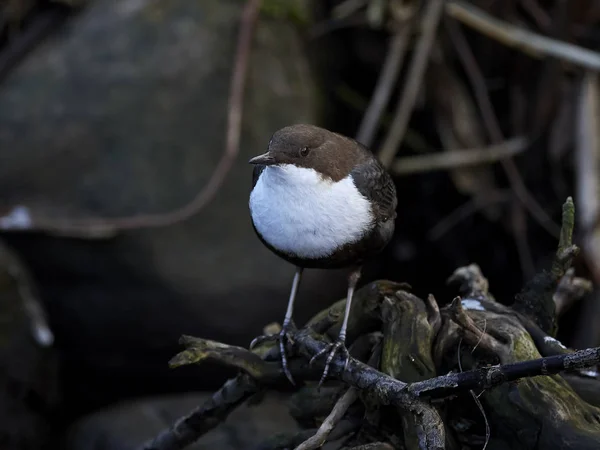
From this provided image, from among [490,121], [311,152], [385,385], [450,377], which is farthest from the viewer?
[490,121]

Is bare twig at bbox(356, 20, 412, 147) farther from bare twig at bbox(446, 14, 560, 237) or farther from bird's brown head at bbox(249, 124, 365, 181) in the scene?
bird's brown head at bbox(249, 124, 365, 181)

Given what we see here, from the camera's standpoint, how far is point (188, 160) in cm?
464

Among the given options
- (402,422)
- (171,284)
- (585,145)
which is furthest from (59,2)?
(402,422)

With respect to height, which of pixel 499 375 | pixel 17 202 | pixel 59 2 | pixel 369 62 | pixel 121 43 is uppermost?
pixel 59 2

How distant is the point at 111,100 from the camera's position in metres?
4.63

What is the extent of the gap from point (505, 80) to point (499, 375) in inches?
141

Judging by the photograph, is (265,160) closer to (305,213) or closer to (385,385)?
(305,213)

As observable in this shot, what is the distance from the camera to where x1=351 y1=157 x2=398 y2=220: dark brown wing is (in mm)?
2961

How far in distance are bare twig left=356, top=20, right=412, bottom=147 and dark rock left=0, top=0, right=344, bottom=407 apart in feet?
1.34

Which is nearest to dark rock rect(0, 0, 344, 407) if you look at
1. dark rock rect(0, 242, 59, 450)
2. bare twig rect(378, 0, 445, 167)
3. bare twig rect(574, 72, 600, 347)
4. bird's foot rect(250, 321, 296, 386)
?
dark rock rect(0, 242, 59, 450)

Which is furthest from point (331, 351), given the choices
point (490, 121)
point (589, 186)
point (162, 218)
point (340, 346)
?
point (490, 121)

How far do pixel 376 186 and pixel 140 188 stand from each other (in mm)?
1890

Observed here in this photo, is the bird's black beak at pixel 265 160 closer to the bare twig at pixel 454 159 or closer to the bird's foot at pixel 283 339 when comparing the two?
the bird's foot at pixel 283 339

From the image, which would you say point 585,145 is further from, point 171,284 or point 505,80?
point 171,284
